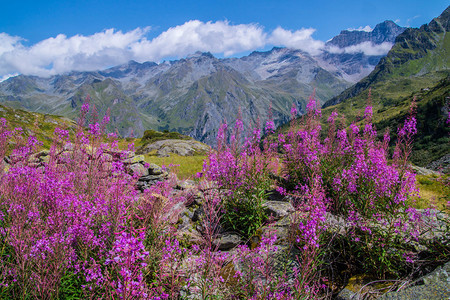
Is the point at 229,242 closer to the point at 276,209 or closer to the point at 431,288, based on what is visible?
the point at 276,209

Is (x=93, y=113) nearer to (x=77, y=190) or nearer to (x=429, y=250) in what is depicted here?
(x=77, y=190)

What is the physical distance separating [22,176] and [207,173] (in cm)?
476

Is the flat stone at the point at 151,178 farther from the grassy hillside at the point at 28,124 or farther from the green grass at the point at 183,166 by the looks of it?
the grassy hillside at the point at 28,124

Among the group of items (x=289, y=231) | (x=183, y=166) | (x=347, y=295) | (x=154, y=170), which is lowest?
(x=347, y=295)

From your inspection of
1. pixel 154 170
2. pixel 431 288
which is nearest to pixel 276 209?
pixel 431 288

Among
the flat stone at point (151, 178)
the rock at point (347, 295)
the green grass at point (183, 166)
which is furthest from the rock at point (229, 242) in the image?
the flat stone at point (151, 178)

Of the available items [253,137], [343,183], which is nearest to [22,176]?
[253,137]

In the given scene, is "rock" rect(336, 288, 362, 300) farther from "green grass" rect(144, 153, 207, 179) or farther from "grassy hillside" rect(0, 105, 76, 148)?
"grassy hillside" rect(0, 105, 76, 148)

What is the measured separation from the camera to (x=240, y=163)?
7.97 m

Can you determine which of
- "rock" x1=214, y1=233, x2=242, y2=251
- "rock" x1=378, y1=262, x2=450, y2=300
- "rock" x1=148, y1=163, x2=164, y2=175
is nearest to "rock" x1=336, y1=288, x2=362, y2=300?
"rock" x1=378, y1=262, x2=450, y2=300

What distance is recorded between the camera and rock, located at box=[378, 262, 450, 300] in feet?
12.0

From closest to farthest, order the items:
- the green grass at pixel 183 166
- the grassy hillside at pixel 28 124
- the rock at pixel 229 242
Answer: the rock at pixel 229 242, the green grass at pixel 183 166, the grassy hillside at pixel 28 124

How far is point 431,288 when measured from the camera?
379 centimetres

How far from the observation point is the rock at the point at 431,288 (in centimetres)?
365
